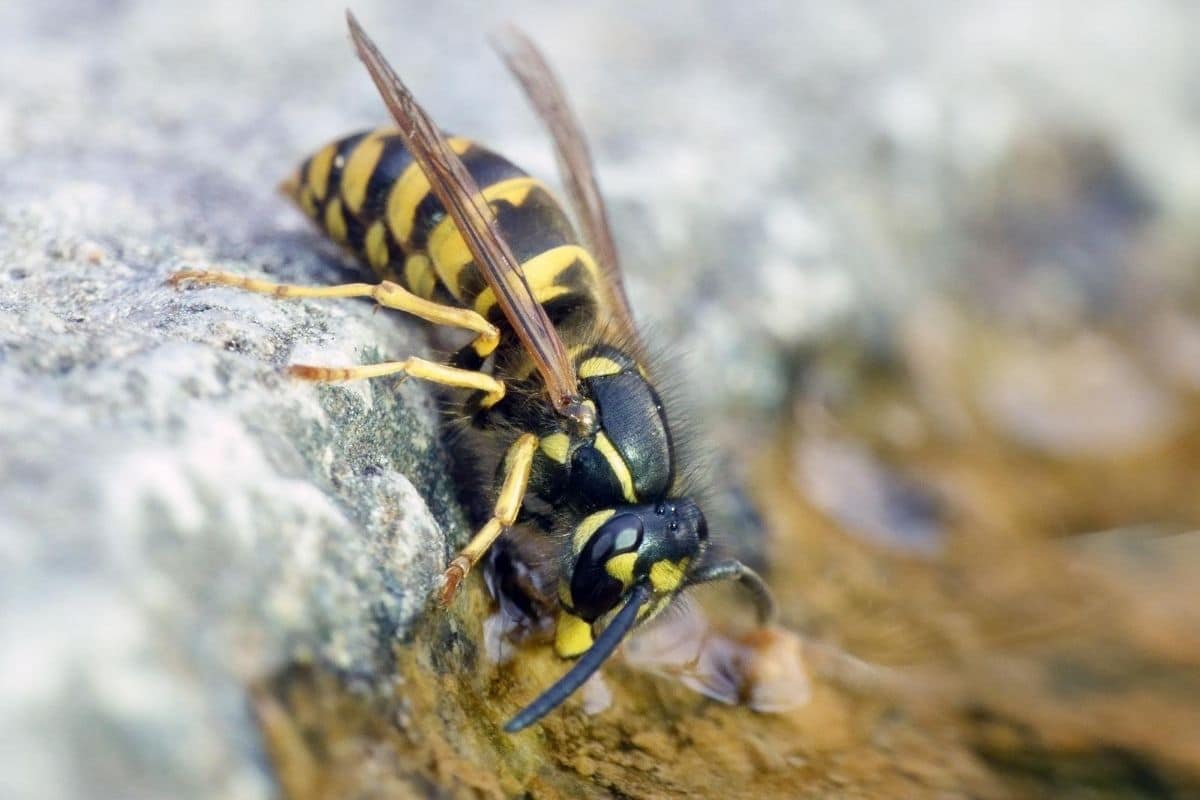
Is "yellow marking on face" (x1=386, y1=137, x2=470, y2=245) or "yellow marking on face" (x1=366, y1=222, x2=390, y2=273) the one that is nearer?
"yellow marking on face" (x1=386, y1=137, x2=470, y2=245)

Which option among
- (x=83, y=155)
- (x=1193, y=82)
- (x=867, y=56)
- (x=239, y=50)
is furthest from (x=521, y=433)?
(x=1193, y=82)

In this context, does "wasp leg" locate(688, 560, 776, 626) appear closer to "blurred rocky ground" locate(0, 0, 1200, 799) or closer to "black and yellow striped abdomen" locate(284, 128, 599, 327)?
"blurred rocky ground" locate(0, 0, 1200, 799)

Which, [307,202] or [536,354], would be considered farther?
[307,202]

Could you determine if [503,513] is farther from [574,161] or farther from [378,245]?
[574,161]

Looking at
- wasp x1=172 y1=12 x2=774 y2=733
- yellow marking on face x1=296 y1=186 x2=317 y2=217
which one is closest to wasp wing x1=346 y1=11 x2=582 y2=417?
wasp x1=172 y1=12 x2=774 y2=733

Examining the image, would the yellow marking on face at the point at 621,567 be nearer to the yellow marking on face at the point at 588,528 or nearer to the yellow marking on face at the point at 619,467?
the yellow marking on face at the point at 588,528

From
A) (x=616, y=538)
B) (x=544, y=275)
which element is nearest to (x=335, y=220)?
(x=544, y=275)
